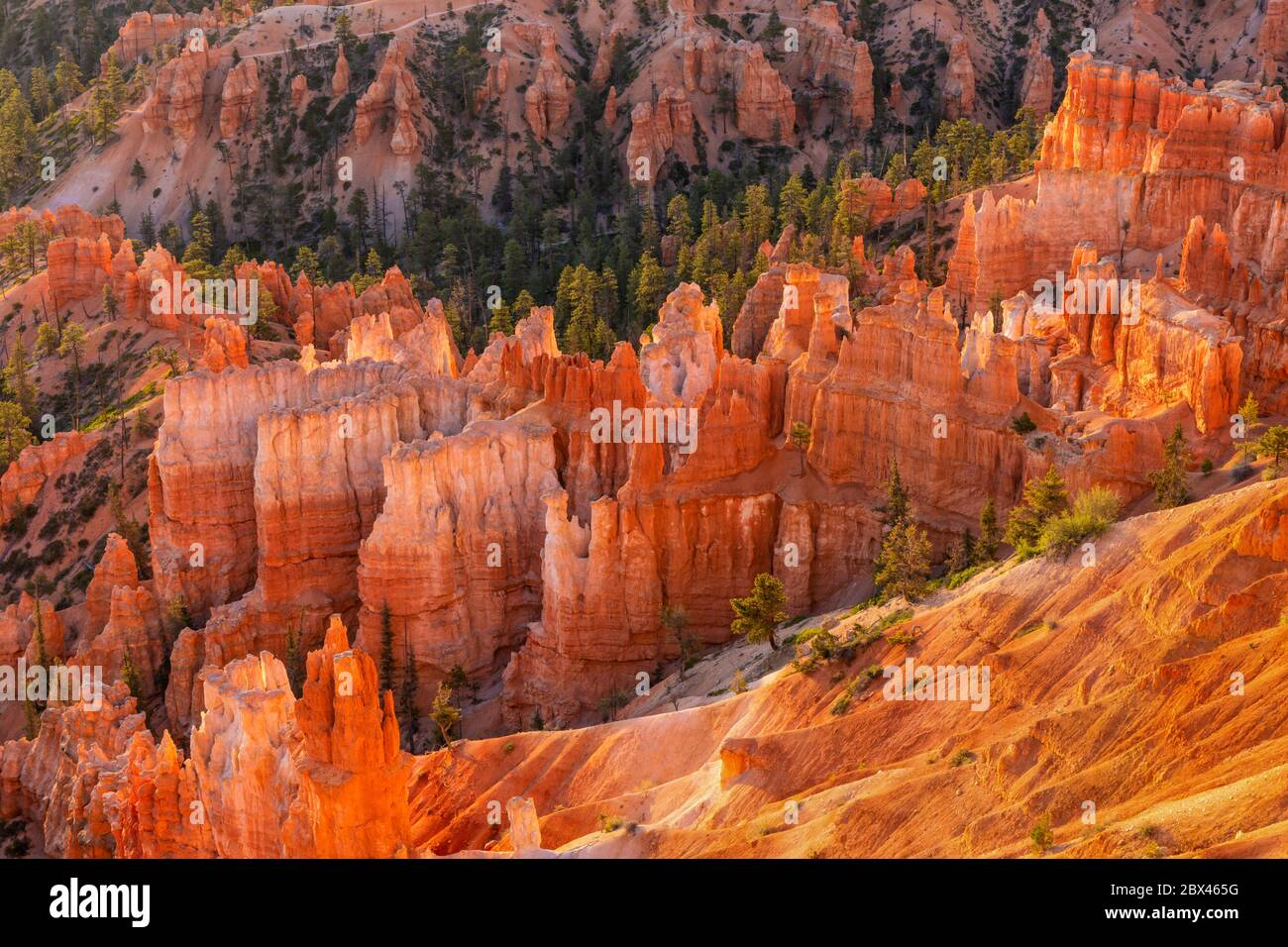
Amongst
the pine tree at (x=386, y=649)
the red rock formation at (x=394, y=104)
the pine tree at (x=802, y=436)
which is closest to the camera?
the pine tree at (x=802, y=436)

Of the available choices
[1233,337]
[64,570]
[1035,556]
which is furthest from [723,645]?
[64,570]

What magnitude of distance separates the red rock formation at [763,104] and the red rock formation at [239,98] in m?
33.1

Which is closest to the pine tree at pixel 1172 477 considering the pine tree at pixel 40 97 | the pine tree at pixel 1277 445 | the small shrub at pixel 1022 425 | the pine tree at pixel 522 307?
the pine tree at pixel 1277 445

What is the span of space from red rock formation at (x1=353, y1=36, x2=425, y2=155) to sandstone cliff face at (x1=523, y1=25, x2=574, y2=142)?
8013 millimetres

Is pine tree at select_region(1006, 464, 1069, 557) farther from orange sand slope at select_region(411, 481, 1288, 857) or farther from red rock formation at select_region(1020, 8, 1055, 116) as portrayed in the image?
red rock formation at select_region(1020, 8, 1055, 116)

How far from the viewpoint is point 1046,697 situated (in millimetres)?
30062

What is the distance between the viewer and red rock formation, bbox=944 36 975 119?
121750 millimetres

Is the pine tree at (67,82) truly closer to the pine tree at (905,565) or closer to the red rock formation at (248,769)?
the pine tree at (905,565)

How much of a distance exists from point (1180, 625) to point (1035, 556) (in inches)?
224

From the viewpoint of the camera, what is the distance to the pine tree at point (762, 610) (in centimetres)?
4144

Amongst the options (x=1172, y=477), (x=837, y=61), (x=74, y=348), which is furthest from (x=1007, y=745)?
(x=837, y=61)

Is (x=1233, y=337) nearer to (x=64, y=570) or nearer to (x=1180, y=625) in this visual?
(x=1180, y=625)

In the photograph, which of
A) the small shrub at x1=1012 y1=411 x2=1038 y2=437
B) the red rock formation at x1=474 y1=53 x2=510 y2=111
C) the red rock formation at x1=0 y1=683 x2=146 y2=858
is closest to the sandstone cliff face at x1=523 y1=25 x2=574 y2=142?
the red rock formation at x1=474 y1=53 x2=510 y2=111

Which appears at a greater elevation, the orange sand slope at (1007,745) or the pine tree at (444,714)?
the orange sand slope at (1007,745)
